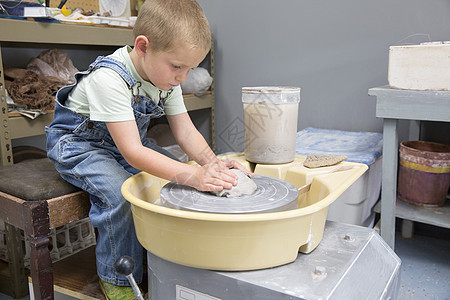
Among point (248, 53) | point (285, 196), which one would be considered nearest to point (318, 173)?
point (285, 196)

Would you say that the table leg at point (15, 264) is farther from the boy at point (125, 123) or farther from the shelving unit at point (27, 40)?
the boy at point (125, 123)

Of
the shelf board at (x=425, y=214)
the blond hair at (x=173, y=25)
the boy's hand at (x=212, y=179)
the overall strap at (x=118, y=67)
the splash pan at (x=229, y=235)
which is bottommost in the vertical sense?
the shelf board at (x=425, y=214)

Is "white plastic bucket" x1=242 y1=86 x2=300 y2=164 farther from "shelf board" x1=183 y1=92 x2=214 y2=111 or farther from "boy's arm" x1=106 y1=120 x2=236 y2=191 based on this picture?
"shelf board" x1=183 y1=92 x2=214 y2=111

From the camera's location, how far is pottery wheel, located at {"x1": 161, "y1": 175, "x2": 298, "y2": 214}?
0.68 meters

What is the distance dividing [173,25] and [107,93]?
21 centimetres

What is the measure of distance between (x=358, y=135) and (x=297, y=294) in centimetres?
111

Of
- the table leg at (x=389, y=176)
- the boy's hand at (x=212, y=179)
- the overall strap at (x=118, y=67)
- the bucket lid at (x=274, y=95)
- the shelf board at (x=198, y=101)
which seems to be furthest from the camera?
the shelf board at (x=198, y=101)

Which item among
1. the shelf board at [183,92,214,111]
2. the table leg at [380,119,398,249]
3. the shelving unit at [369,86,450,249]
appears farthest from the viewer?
the shelf board at [183,92,214,111]

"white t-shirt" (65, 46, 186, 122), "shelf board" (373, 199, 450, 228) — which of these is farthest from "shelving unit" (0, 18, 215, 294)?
"shelf board" (373, 199, 450, 228)

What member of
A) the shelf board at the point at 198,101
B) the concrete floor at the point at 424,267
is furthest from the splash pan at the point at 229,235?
the shelf board at the point at 198,101

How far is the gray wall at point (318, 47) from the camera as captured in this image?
1.51 m

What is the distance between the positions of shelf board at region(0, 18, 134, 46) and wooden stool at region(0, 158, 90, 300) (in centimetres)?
51

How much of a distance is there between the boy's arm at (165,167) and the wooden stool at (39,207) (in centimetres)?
22

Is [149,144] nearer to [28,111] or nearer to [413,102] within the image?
[28,111]
